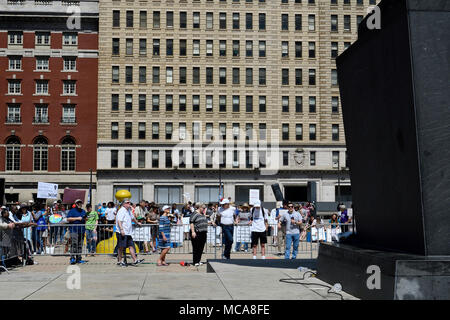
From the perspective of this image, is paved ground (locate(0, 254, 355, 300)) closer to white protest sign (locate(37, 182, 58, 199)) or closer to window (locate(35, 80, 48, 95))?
white protest sign (locate(37, 182, 58, 199))

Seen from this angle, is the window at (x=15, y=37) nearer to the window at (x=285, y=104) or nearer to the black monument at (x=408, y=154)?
the window at (x=285, y=104)

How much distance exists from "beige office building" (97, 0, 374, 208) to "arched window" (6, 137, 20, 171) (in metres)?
8.65

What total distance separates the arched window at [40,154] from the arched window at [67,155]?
1.76 m

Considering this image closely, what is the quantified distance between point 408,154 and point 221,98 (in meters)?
56.0

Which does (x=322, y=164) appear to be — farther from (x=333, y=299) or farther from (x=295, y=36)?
(x=333, y=299)

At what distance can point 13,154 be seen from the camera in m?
59.7

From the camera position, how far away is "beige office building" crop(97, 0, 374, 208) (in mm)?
61750

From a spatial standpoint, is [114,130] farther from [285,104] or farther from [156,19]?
[285,104]

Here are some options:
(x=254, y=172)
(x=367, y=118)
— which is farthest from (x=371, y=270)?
(x=254, y=172)

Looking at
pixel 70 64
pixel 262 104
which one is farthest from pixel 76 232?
pixel 262 104

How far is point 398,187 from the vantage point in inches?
332

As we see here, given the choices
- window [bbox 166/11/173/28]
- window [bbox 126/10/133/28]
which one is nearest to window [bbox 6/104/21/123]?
window [bbox 126/10/133/28]

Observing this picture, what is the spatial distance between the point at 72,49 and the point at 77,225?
46.9 meters

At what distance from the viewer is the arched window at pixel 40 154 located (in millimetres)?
59750
